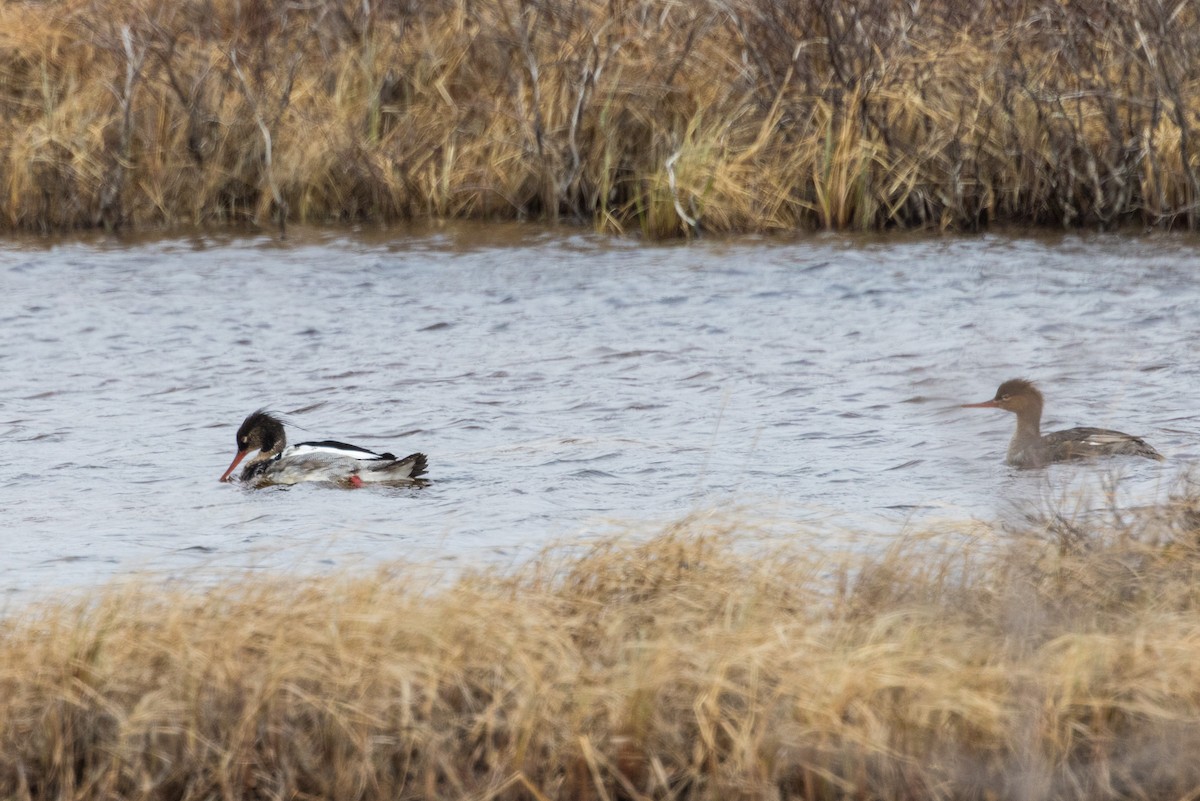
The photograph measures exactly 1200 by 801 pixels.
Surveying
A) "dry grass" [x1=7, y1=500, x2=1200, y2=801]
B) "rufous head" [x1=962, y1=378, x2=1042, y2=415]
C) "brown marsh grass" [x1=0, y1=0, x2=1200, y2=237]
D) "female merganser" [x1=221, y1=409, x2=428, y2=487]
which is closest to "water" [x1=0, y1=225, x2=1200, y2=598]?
"female merganser" [x1=221, y1=409, x2=428, y2=487]

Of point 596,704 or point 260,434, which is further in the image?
point 260,434

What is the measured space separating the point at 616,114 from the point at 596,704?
10.5 meters

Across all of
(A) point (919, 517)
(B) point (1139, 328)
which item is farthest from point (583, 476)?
(B) point (1139, 328)

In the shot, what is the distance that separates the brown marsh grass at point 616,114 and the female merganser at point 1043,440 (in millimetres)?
4288

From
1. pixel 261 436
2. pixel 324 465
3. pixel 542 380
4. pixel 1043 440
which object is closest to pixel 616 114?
pixel 542 380

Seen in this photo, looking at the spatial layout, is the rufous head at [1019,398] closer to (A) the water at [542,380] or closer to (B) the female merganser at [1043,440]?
(B) the female merganser at [1043,440]

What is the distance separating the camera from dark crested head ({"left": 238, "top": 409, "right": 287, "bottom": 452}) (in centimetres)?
849

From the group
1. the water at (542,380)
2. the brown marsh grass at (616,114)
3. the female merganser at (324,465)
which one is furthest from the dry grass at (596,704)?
the brown marsh grass at (616,114)

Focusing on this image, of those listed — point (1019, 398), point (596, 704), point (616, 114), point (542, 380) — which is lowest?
point (542, 380)

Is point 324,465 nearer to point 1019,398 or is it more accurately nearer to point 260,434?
point 260,434

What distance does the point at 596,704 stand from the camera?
4199 mm

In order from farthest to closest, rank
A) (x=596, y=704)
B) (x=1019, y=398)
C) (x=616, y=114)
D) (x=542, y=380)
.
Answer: (x=616, y=114) → (x=542, y=380) → (x=1019, y=398) → (x=596, y=704)

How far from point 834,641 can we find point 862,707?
457 millimetres

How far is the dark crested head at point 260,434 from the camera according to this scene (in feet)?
27.9
